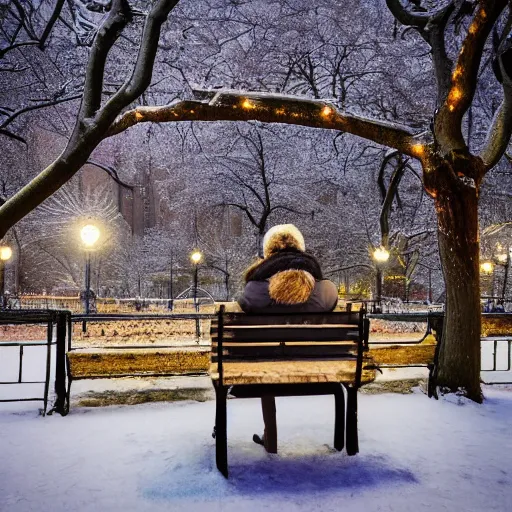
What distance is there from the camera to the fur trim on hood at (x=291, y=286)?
3.77 m

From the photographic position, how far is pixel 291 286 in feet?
12.4

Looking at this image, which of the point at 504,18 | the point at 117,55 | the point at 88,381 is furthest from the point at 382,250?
the point at 88,381

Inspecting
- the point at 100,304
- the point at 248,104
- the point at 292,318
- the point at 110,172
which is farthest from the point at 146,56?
the point at 100,304

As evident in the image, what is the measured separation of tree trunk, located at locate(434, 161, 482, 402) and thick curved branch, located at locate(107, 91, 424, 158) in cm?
67

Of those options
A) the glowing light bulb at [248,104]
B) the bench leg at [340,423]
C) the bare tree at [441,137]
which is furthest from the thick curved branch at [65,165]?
the bench leg at [340,423]

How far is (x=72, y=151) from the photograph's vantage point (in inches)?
238

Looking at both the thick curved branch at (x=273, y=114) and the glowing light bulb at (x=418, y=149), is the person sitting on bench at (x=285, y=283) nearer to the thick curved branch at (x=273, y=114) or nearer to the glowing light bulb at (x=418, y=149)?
the thick curved branch at (x=273, y=114)

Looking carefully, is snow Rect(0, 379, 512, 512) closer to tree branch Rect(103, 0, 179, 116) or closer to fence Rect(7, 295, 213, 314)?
tree branch Rect(103, 0, 179, 116)

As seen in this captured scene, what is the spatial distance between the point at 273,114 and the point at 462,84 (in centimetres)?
238

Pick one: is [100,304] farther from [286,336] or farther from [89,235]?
[286,336]

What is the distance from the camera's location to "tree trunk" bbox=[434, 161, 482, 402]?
5.99 meters

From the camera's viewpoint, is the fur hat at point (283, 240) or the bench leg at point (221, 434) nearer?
the bench leg at point (221, 434)

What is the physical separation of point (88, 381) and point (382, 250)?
493 inches

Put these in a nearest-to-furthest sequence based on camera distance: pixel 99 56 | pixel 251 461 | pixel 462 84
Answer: pixel 251 461, pixel 462 84, pixel 99 56
